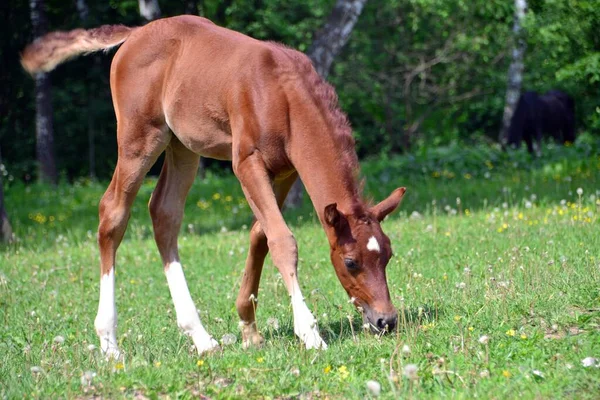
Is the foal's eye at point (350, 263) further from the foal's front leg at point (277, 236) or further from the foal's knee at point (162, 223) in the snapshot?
the foal's knee at point (162, 223)

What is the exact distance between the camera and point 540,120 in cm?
1892

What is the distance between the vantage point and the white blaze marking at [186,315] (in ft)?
19.8

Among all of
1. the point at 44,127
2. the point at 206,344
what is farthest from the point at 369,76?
the point at 206,344

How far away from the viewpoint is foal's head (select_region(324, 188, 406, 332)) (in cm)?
538

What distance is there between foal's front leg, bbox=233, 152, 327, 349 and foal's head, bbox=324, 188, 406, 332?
0.28 meters

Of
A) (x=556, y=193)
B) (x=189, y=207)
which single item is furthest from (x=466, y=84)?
(x=556, y=193)

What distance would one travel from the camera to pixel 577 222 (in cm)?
870

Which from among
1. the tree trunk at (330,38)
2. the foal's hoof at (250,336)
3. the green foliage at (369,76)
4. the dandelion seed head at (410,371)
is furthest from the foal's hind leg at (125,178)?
the green foliage at (369,76)

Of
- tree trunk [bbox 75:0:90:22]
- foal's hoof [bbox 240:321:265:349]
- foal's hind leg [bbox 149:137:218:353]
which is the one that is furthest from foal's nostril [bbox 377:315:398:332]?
tree trunk [bbox 75:0:90:22]

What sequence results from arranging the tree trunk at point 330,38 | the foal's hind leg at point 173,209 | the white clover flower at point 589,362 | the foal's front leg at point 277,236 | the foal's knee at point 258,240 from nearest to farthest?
1. the white clover flower at point 589,362
2. the foal's front leg at point 277,236
3. the foal's knee at point 258,240
4. the foal's hind leg at point 173,209
5. the tree trunk at point 330,38

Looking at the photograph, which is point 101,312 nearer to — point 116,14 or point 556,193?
point 556,193

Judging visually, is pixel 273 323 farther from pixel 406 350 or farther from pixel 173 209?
pixel 406 350

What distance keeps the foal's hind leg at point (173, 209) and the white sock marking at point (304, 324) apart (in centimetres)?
116

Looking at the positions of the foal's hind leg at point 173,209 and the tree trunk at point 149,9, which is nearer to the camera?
the foal's hind leg at point 173,209
